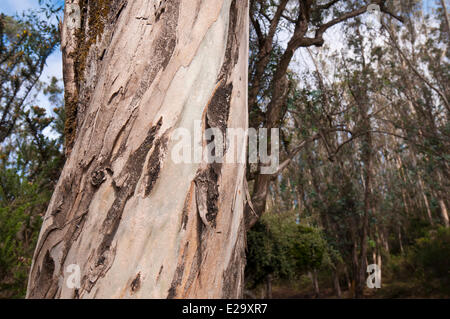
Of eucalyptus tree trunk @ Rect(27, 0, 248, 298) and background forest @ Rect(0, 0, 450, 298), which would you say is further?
background forest @ Rect(0, 0, 450, 298)

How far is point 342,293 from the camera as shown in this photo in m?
12.7

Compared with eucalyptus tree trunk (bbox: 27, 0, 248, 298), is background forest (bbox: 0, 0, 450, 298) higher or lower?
higher

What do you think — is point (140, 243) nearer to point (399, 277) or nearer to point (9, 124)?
point (9, 124)

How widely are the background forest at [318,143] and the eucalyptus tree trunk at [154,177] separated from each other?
3.11 m

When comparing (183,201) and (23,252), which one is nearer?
(183,201)

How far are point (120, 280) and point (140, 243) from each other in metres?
0.08

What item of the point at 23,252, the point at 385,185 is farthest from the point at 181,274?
the point at 385,185

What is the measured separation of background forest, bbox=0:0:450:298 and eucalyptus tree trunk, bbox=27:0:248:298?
311 cm

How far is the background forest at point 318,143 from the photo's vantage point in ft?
15.1

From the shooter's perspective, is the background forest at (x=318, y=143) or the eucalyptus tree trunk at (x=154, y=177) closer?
the eucalyptus tree trunk at (x=154, y=177)

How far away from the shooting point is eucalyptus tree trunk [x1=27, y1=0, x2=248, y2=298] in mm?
656

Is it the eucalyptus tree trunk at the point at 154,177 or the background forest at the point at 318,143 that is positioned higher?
the background forest at the point at 318,143

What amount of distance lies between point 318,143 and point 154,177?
13.9m

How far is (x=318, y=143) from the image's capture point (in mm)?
13906
